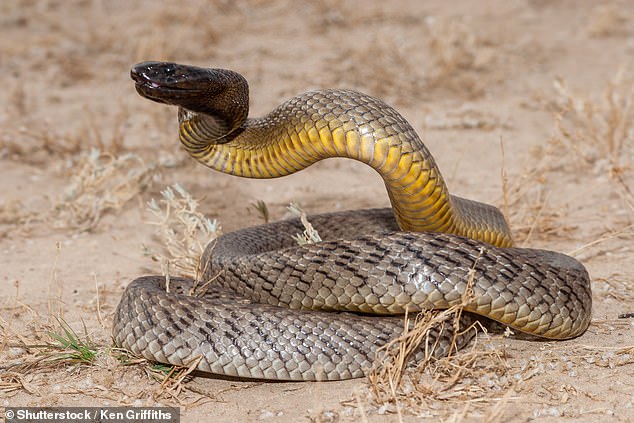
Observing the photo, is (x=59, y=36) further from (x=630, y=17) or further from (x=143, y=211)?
(x=630, y=17)

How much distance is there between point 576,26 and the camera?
1323 centimetres

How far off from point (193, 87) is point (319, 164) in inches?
165

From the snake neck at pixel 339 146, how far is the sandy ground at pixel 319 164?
88 centimetres

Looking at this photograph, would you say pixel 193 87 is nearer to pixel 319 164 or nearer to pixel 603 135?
pixel 319 164

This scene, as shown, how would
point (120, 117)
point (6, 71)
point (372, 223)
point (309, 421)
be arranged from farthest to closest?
point (6, 71), point (120, 117), point (372, 223), point (309, 421)

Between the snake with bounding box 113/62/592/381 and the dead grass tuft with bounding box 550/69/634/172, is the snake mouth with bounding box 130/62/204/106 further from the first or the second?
the dead grass tuft with bounding box 550/69/634/172

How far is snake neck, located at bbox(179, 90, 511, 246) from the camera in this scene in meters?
4.68

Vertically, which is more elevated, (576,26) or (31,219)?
(576,26)

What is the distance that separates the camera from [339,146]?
15.4ft

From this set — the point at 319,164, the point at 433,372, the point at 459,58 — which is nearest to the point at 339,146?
the point at 433,372

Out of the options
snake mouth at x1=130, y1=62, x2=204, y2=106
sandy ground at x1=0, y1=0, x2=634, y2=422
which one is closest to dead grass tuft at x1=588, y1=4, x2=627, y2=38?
sandy ground at x1=0, y1=0, x2=634, y2=422

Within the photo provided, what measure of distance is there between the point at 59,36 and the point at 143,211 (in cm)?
558

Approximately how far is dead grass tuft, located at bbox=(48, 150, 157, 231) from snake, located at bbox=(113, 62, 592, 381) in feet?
7.94

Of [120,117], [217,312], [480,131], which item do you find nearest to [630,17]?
[480,131]
